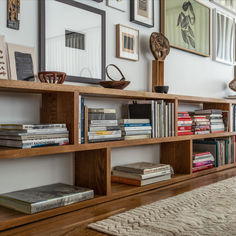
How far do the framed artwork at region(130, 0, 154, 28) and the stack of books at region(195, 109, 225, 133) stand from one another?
85cm

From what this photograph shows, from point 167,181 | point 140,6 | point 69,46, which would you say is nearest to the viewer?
point 69,46

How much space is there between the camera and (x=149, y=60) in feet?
8.21

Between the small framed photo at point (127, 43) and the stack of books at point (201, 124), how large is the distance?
67cm

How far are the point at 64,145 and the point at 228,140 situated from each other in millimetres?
1832

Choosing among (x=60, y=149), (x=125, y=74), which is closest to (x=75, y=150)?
(x=60, y=149)

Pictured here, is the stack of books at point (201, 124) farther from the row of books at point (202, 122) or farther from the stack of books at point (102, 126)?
the stack of books at point (102, 126)

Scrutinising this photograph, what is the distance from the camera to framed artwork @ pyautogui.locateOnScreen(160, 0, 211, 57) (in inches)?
104

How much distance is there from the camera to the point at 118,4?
2225mm

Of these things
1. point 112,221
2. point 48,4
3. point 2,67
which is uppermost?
point 48,4

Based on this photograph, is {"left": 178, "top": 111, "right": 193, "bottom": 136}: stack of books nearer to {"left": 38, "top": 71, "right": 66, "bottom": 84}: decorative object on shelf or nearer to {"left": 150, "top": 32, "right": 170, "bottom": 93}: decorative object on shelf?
{"left": 150, "top": 32, "right": 170, "bottom": 93}: decorative object on shelf

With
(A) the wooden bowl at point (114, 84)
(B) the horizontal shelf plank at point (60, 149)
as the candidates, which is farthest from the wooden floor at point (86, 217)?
(A) the wooden bowl at point (114, 84)

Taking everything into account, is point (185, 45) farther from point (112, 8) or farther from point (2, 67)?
point (2, 67)

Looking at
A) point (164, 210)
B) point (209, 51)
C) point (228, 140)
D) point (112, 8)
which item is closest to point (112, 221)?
point (164, 210)

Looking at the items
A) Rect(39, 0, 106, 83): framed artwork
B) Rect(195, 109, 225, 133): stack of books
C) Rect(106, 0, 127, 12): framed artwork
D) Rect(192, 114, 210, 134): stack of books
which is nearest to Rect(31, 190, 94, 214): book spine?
Rect(39, 0, 106, 83): framed artwork
